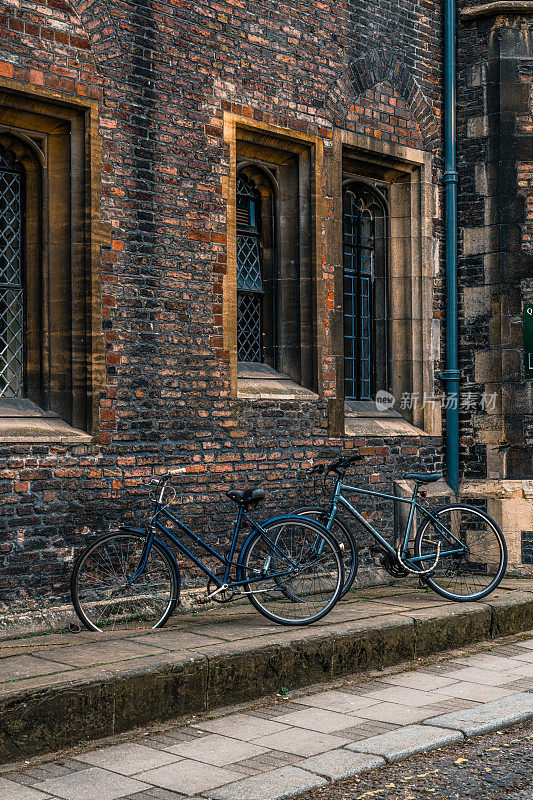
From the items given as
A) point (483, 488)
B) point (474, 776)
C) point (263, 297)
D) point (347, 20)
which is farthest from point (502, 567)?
point (347, 20)

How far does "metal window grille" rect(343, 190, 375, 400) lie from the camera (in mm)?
9633

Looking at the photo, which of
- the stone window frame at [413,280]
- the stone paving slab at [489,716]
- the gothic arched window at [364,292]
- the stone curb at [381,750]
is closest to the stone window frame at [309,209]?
the gothic arched window at [364,292]

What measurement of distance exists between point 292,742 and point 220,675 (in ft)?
2.60

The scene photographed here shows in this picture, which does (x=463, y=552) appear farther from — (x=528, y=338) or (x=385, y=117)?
(x=385, y=117)

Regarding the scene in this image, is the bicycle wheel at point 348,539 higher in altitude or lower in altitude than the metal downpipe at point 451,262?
lower

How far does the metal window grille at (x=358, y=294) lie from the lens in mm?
9633

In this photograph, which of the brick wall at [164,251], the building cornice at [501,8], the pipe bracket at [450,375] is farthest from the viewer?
the pipe bracket at [450,375]

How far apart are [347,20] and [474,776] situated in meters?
6.95

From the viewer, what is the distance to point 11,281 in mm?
6945

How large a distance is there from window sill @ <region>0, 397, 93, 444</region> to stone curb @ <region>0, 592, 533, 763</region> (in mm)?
1829

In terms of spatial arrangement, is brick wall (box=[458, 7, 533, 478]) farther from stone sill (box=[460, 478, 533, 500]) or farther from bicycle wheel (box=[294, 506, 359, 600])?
bicycle wheel (box=[294, 506, 359, 600])

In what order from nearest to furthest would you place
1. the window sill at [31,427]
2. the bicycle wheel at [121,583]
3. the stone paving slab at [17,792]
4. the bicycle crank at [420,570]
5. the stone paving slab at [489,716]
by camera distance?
the stone paving slab at [17,792] < the stone paving slab at [489,716] < the bicycle wheel at [121,583] < the window sill at [31,427] < the bicycle crank at [420,570]

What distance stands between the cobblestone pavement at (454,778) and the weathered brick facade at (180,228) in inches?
115

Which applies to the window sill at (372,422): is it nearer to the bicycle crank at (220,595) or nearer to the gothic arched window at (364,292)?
the gothic arched window at (364,292)
